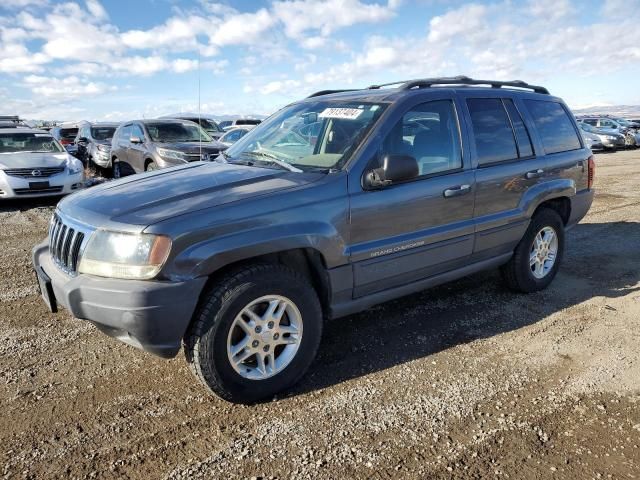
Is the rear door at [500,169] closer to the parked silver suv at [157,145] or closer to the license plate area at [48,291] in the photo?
the license plate area at [48,291]

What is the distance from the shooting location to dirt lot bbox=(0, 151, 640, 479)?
2.50 metres

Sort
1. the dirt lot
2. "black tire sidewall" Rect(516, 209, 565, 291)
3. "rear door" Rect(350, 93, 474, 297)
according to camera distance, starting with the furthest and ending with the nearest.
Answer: "black tire sidewall" Rect(516, 209, 565, 291)
"rear door" Rect(350, 93, 474, 297)
the dirt lot

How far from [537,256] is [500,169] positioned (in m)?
1.11

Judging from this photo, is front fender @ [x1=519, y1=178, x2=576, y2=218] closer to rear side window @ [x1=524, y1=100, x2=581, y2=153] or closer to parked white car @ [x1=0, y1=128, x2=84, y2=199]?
rear side window @ [x1=524, y1=100, x2=581, y2=153]

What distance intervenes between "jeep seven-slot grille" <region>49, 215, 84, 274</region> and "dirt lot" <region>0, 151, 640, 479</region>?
2.60 ft

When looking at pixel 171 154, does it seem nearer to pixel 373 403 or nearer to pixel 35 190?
pixel 35 190

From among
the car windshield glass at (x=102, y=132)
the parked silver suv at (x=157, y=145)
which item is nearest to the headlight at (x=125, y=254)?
the parked silver suv at (x=157, y=145)

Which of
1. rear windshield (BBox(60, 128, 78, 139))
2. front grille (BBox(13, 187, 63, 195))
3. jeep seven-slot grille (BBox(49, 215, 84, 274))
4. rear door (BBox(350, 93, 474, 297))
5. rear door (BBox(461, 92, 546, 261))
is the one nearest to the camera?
jeep seven-slot grille (BBox(49, 215, 84, 274))

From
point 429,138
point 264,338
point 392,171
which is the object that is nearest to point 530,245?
point 429,138

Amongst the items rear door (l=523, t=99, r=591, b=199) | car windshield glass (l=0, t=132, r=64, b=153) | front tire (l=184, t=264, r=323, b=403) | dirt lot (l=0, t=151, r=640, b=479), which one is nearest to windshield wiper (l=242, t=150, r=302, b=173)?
front tire (l=184, t=264, r=323, b=403)

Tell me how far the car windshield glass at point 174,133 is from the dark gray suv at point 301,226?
7.21 metres

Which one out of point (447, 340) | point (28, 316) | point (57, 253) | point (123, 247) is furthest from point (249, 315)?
point (28, 316)

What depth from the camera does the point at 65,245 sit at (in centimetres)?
303

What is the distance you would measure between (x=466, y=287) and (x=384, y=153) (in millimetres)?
2133
